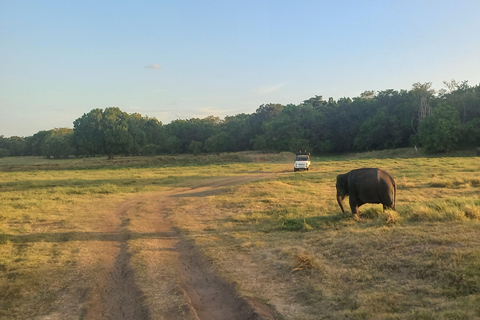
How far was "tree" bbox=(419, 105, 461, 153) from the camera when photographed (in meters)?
56.1

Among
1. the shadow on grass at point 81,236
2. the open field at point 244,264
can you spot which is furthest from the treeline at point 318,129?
the shadow on grass at point 81,236

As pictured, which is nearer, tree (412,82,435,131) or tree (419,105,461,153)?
tree (419,105,461,153)

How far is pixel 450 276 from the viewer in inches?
233

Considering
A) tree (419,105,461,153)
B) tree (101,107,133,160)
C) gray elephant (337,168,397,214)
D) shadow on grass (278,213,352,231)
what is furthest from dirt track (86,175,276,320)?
tree (101,107,133,160)

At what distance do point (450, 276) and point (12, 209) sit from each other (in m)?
17.7

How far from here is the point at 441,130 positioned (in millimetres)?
55812

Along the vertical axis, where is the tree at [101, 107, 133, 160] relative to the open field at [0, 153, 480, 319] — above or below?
above

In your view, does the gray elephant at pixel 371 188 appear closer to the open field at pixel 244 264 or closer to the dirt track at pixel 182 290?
the open field at pixel 244 264

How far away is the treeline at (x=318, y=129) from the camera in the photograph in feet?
197

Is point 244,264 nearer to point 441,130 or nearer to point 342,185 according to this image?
point 342,185

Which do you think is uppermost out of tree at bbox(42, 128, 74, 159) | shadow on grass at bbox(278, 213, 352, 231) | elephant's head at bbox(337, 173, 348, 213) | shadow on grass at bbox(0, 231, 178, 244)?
tree at bbox(42, 128, 74, 159)

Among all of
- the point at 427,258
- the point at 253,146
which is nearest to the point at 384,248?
the point at 427,258

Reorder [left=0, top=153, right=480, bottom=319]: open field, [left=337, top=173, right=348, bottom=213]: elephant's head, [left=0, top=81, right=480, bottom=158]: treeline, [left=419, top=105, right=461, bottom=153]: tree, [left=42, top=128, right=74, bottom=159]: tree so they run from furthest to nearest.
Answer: [left=42, top=128, right=74, bottom=159]: tree < [left=0, top=81, right=480, bottom=158]: treeline < [left=419, top=105, right=461, bottom=153]: tree < [left=337, top=173, right=348, bottom=213]: elephant's head < [left=0, top=153, right=480, bottom=319]: open field

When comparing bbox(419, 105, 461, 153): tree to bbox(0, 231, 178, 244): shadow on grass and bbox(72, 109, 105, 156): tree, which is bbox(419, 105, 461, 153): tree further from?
bbox(72, 109, 105, 156): tree
